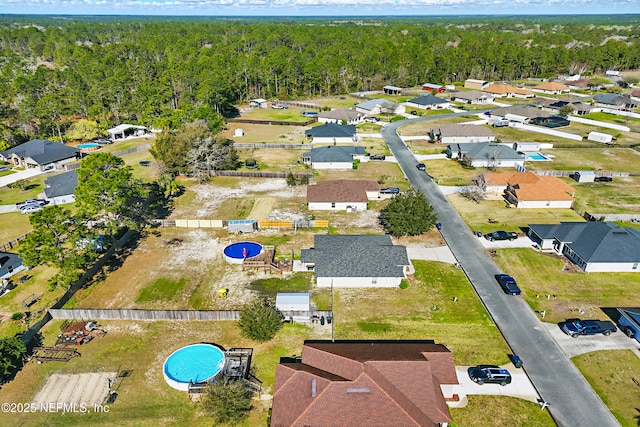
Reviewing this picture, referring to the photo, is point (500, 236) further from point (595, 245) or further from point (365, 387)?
point (365, 387)

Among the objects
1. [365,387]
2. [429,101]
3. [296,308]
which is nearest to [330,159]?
[296,308]

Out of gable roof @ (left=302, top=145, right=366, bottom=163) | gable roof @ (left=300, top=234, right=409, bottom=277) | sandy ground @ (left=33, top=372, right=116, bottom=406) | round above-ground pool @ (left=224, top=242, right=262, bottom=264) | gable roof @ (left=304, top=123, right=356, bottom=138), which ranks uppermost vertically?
gable roof @ (left=304, top=123, right=356, bottom=138)

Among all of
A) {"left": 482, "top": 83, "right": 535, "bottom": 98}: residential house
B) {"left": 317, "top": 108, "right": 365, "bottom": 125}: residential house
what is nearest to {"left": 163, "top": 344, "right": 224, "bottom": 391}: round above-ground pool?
{"left": 317, "top": 108, "right": 365, "bottom": 125}: residential house

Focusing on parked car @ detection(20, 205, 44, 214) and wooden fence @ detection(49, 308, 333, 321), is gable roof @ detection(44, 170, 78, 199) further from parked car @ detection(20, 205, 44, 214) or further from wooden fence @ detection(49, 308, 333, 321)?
wooden fence @ detection(49, 308, 333, 321)

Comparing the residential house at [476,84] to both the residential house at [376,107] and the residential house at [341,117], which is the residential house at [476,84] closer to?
the residential house at [376,107]

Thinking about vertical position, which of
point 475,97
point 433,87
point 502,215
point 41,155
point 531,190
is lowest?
point 502,215

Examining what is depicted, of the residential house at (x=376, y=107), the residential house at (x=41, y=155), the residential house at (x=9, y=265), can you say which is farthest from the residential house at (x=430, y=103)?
the residential house at (x=9, y=265)
